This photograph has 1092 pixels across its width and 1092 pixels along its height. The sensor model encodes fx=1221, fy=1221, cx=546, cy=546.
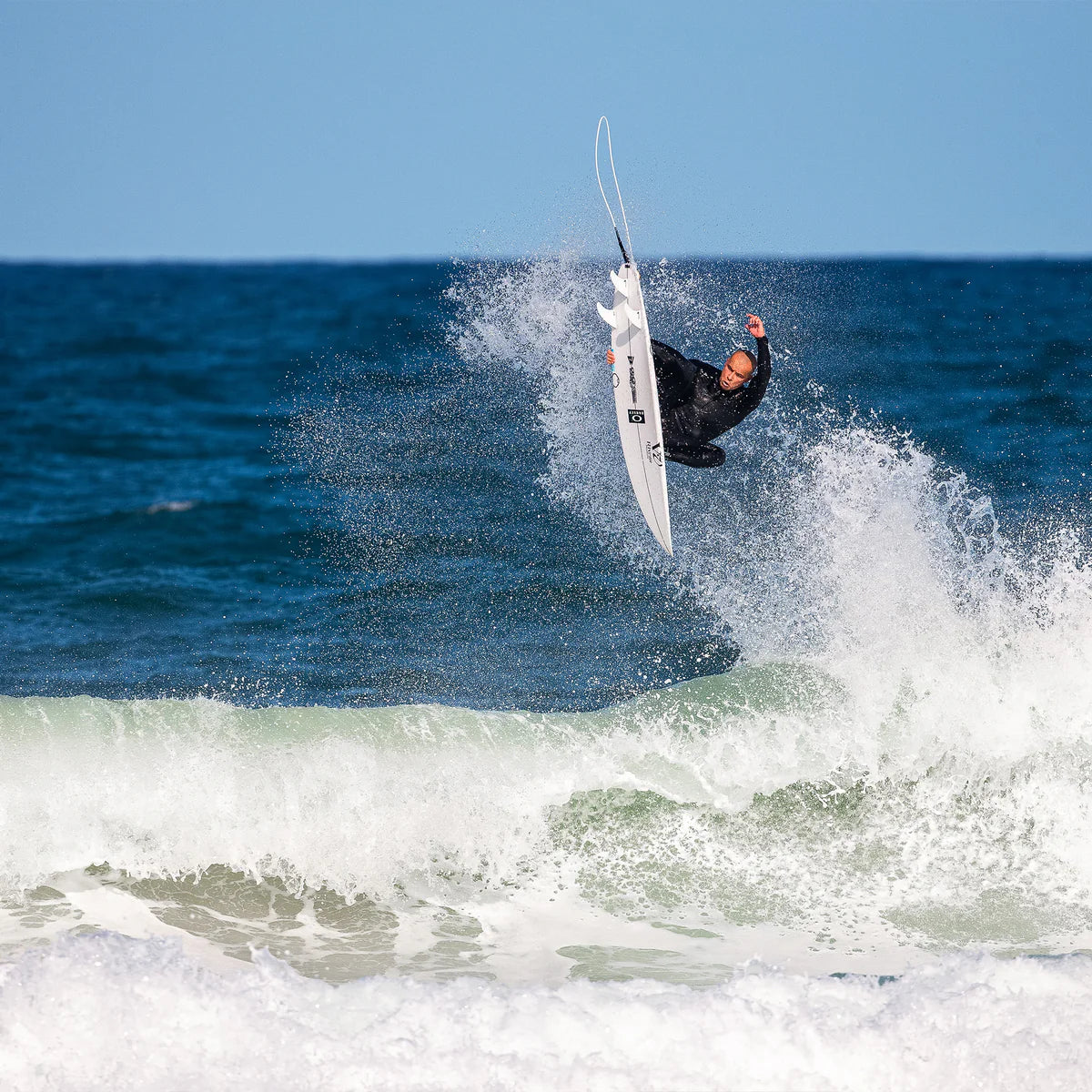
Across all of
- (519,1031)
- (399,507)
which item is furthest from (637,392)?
(399,507)

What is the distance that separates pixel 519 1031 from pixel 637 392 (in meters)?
4.29

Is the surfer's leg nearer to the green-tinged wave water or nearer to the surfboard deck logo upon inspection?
the surfboard deck logo

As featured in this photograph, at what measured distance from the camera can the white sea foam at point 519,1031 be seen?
4.55 meters

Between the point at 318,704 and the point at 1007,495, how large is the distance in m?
7.54

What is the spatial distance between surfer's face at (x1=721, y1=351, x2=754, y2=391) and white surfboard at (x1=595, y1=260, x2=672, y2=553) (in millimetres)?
450

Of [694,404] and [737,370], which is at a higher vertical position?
[737,370]

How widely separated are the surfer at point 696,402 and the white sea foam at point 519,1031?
12.6ft

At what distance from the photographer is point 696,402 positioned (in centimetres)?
798

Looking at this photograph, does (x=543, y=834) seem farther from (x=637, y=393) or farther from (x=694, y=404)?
(x=694, y=404)

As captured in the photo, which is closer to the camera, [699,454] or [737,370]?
[737,370]

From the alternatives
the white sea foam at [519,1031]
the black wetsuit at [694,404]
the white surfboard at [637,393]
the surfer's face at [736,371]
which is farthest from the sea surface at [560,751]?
the surfer's face at [736,371]

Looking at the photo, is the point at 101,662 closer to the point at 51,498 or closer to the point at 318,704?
the point at 318,704

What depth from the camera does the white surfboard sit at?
762 cm

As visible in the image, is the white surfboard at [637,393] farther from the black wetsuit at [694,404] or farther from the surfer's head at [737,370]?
the surfer's head at [737,370]
